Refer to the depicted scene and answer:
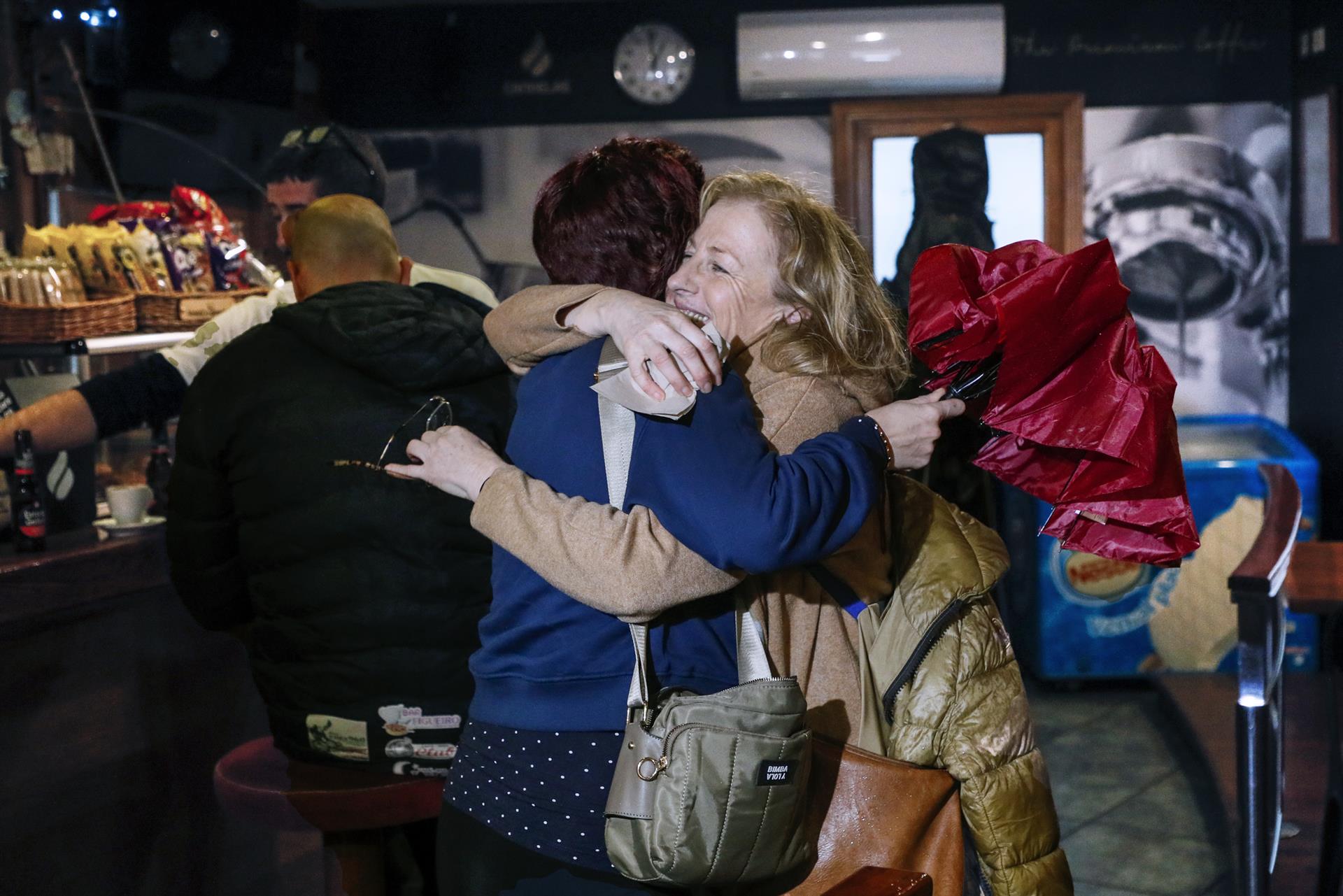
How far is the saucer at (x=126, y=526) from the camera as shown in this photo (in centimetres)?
244

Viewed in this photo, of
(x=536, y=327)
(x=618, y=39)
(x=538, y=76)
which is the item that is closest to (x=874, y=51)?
(x=618, y=39)

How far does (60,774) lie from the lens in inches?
89.0

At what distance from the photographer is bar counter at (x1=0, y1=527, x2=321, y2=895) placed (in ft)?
7.17

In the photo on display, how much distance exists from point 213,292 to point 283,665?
1222 millimetres

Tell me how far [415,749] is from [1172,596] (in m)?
3.84

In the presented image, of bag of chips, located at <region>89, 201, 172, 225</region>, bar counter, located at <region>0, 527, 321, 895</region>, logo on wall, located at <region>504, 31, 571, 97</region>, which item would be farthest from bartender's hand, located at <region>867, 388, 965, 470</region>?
logo on wall, located at <region>504, 31, 571, 97</region>

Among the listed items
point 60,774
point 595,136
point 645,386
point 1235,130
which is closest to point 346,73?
point 595,136

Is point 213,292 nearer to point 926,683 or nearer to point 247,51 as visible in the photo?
point 926,683

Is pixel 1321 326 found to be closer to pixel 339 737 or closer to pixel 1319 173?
pixel 1319 173

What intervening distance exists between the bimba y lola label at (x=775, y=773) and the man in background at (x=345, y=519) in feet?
3.08

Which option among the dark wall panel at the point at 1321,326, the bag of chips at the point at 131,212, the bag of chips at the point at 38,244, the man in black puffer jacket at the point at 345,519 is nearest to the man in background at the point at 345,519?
the man in black puffer jacket at the point at 345,519

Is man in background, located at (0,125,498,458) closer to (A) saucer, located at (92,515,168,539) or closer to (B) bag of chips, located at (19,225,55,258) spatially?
(A) saucer, located at (92,515,168,539)

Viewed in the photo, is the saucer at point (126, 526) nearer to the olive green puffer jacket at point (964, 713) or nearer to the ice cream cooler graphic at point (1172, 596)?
the olive green puffer jacket at point (964, 713)

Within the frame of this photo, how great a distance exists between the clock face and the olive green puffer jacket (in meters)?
5.10
